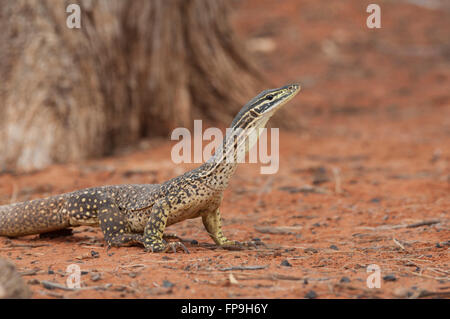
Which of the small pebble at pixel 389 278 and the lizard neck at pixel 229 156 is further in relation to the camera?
the lizard neck at pixel 229 156

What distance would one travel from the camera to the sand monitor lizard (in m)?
4.86

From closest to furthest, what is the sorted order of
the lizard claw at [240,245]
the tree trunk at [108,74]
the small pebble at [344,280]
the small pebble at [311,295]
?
the small pebble at [311,295], the small pebble at [344,280], the lizard claw at [240,245], the tree trunk at [108,74]

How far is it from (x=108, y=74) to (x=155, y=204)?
17.2 feet

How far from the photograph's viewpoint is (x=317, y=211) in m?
6.93

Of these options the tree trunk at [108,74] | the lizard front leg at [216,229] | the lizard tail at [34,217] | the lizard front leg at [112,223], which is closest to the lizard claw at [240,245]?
the lizard front leg at [216,229]

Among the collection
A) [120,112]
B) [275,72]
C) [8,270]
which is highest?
[275,72]

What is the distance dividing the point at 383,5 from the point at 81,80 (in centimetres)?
1805

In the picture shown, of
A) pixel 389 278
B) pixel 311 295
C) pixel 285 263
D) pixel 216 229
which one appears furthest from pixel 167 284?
pixel 216 229

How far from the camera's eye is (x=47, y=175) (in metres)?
8.19

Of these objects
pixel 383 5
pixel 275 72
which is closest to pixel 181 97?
pixel 275 72

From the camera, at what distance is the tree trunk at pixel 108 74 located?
28.6 feet

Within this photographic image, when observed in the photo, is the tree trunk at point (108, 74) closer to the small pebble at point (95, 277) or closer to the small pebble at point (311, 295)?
the small pebble at point (95, 277)

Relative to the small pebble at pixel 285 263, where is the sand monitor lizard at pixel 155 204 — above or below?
above
